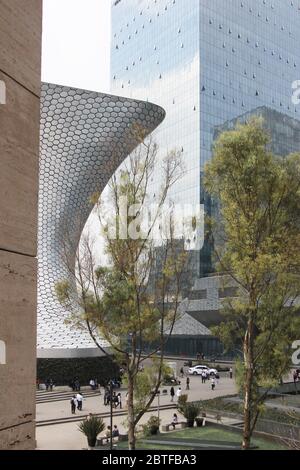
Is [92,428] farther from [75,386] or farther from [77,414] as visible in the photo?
[75,386]

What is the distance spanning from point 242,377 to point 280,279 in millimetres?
2510

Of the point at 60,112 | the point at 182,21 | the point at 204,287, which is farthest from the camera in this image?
the point at 182,21

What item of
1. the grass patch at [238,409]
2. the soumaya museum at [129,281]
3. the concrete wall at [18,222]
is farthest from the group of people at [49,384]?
the concrete wall at [18,222]

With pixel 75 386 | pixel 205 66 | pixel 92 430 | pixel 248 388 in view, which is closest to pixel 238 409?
pixel 92 430

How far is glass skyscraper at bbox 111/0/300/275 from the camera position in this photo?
59.0 meters

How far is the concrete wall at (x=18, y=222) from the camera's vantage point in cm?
213

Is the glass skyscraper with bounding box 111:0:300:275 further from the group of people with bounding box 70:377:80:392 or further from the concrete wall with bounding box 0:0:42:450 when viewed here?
the concrete wall with bounding box 0:0:42:450

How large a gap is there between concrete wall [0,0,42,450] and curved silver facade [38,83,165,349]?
24006 mm

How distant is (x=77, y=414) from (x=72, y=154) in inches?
557

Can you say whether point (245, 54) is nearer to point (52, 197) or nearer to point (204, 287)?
point (204, 287)

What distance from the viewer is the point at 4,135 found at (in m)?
2.17

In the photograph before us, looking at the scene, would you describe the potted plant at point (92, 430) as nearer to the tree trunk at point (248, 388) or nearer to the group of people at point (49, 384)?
the tree trunk at point (248, 388)

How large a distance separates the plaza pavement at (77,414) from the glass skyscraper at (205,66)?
2991 cm
